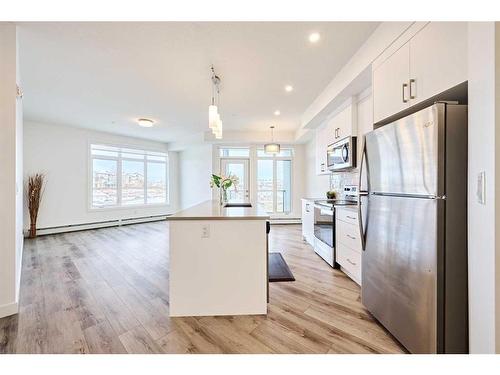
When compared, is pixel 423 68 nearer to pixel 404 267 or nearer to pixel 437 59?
pixel 437 59

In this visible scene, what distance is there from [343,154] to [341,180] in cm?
91

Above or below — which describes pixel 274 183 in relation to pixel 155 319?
above

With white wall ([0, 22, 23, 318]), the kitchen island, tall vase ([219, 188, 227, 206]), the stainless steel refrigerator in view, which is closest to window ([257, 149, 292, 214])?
tall vase ([219, 188, 227, 206])

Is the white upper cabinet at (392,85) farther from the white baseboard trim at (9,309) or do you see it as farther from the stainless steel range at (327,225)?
the white baseboard trim at (9,309)

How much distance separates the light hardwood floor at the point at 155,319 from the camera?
1593 mm

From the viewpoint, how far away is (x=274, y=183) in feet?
22.1

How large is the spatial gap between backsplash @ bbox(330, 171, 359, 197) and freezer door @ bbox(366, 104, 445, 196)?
193 centimetres

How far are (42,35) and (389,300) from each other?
13.0 ft

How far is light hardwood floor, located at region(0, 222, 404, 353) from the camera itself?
1593 mm

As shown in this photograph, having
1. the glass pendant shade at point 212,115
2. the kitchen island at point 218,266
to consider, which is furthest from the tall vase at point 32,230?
the glass pendant shade at point 212,115

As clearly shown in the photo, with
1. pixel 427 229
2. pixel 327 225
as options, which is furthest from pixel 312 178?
pixel 427 229

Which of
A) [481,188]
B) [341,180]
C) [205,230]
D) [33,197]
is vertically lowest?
[205,230]

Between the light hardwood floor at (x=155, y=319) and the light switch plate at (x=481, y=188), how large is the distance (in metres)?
1.14

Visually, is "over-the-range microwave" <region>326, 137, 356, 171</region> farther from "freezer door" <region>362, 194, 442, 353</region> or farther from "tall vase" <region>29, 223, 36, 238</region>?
"tall vase" <region>29, 223, 36, 238</region>
